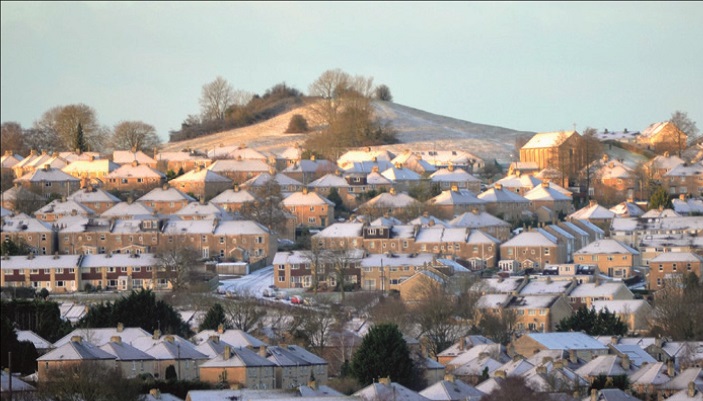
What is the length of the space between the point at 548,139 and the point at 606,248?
3062 centimetres

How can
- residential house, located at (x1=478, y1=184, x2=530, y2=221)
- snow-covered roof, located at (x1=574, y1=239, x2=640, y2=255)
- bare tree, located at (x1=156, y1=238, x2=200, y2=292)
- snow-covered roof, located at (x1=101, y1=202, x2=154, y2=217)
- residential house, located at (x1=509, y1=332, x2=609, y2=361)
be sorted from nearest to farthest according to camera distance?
residential house, located at (x1=509, y1=332, x2=609, y2=361) < bare tree, located at (x1=156, y1=238, x2=200, y2=292) < snow-covered roof, located at (x1=574, y1=239, x2=640, y2=255) < snow-covered roof, located at (x1=101, y1=202, x2=154, y2=217) < residential house, located at (x1=478, y1=184, x2=530, y2=221)

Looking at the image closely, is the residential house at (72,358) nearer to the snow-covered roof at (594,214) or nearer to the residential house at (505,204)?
the snow-covered roof at (594,214)

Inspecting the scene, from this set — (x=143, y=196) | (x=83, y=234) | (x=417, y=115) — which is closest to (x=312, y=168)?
(x=143, y=196)

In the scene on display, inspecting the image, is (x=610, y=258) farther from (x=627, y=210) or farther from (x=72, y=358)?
(x=72, y=358)

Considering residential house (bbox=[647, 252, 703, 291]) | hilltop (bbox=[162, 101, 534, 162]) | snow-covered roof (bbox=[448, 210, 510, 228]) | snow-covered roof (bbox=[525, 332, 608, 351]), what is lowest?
snow-covered roof (bbox=[525, 332, 608, 351])

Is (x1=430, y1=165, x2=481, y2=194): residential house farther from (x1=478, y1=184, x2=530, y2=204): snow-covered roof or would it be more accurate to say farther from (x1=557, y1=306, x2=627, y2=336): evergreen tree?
(x1=557, y1=306, x2=627, y2=336): evergreen tree

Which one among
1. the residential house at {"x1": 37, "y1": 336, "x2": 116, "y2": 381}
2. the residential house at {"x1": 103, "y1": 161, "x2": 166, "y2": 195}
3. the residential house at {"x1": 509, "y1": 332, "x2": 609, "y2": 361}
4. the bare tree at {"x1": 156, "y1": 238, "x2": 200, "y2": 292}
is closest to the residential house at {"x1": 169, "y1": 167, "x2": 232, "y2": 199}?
the residential house at {"x1": 103, "y1": 161, "x2": 166, "y2": 195}

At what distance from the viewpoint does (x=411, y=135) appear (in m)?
134

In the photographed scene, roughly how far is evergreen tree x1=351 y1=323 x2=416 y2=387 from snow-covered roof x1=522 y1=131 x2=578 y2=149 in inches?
2097

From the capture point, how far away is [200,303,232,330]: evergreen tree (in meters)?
67.3

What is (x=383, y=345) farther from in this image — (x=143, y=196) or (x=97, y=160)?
(x=97, y=160)

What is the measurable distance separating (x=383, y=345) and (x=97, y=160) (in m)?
54.6

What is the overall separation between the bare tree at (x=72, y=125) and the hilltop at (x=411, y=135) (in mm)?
3889

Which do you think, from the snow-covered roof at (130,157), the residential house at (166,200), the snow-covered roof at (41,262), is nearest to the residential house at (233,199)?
the residential house at (166,200)
